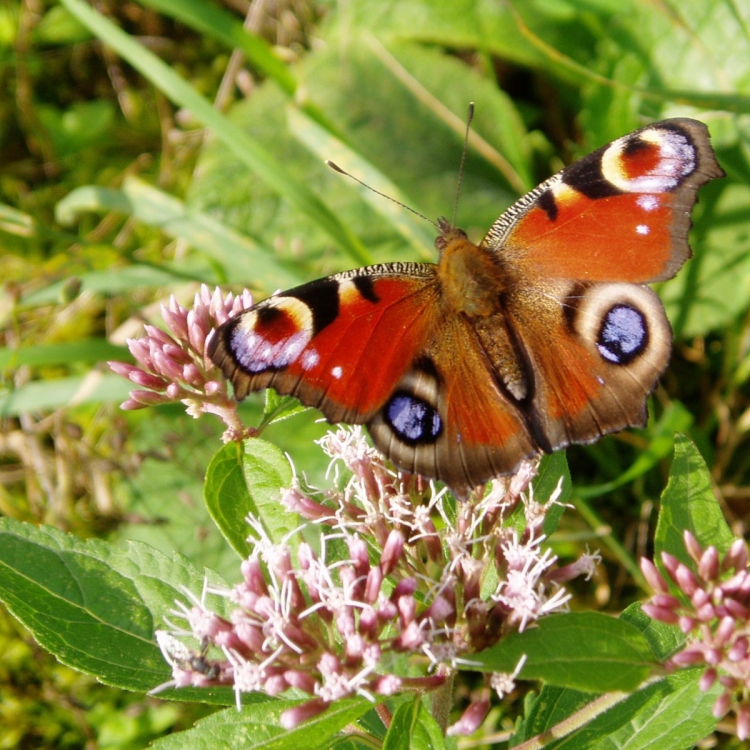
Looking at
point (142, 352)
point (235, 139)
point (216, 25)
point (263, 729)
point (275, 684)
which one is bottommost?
point (263, 729)

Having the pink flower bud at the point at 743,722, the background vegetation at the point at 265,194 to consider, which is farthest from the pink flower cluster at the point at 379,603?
the background vegetation at the point at 265,194

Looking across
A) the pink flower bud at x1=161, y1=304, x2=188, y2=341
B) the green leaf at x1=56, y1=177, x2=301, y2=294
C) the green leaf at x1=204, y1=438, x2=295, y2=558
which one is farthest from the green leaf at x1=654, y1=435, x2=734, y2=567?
the green leaf at x1=56, y1=177, x2=301, y2=294

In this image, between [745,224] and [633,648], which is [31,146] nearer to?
A: [745,224]

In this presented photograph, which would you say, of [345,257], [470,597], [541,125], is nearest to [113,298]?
[345,257]

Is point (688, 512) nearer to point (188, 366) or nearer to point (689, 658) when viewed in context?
point (689, 658)

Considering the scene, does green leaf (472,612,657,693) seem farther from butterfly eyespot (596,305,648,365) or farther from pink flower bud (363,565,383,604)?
butterfly eyespot (596,305,648,365)

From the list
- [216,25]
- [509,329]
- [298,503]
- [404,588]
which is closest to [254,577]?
[298,503]
